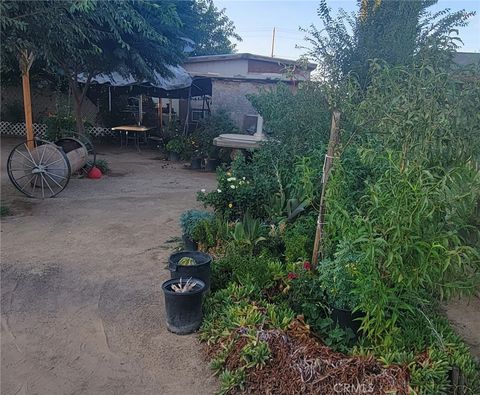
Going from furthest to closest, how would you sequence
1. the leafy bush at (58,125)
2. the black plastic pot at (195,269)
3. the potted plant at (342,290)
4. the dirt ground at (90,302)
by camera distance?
the leafy bush at (58,125)
the black plastic pot at (195,269)
the potted plant at (342,290)
the dirt ground at (90,302)

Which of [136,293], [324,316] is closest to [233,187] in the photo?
[136,293]

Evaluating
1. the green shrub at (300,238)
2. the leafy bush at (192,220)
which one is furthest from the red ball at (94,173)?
the green shrub at (300,238)

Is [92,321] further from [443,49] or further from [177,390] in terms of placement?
[443,49]

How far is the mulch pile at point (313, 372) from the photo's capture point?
238cm

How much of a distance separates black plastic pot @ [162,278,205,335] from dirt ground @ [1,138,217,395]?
0.07 meters

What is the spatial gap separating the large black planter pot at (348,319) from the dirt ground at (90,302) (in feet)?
3.26

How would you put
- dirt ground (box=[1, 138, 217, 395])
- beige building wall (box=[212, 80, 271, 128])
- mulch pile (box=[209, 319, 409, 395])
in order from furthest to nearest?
1. beige building wall (box=[212, 80, 271, 128])
2. dirt ground (box=[1, 138, 217, 395])
3. mulch pile (box=[209, 319, 409, 395])

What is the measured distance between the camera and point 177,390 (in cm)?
256

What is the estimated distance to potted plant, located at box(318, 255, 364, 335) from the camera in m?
2.85

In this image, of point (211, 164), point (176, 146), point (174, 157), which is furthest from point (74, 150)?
point (174, 157)

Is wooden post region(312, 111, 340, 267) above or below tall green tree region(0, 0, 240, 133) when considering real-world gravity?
below

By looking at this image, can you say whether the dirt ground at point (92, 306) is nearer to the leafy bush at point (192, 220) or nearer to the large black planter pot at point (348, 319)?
the leafy bush at point (192, 220)

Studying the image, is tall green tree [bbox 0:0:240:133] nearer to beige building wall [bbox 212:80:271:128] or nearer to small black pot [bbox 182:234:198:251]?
beige building wall [bbox 212:80:271:128]

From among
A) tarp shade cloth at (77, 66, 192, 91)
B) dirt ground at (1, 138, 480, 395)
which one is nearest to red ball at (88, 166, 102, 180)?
dirt ground at (1, 138, 480, 395)
